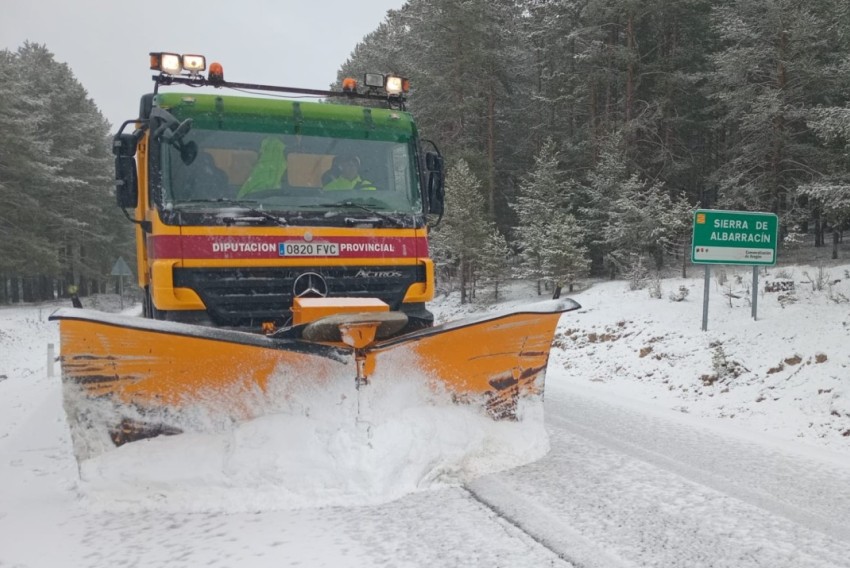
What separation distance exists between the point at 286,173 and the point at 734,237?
7.06 meters

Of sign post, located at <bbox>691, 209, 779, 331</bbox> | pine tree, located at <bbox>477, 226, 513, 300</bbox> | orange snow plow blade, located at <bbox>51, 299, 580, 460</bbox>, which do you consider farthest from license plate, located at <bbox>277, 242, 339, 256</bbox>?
pine tree, located at <bbox>477, 226, 513, 300</bbox>

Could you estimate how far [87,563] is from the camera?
2.85 m

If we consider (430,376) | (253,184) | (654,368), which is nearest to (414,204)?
(253,184)

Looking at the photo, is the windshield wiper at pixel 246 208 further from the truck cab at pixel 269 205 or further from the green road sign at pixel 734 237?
the green road sign at pixel 734 237

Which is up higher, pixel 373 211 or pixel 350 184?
pixel 350 184

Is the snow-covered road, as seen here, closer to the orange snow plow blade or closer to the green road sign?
the orange snow plow blade

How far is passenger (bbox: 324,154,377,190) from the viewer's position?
498 cm

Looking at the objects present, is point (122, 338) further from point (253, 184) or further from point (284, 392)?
point (253, 184)

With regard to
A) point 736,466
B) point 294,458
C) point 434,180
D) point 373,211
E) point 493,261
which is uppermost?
point 434,180

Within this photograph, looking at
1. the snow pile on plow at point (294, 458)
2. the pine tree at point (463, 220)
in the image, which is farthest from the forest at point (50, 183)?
the snow pile on plow at point (294, 458)

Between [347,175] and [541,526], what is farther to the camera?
[347,175]

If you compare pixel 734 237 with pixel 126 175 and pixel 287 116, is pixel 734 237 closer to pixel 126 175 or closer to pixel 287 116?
pixel 287 116

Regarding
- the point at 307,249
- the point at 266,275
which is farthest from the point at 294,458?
the point at 307,249

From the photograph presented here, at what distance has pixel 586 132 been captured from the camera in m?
24.5
